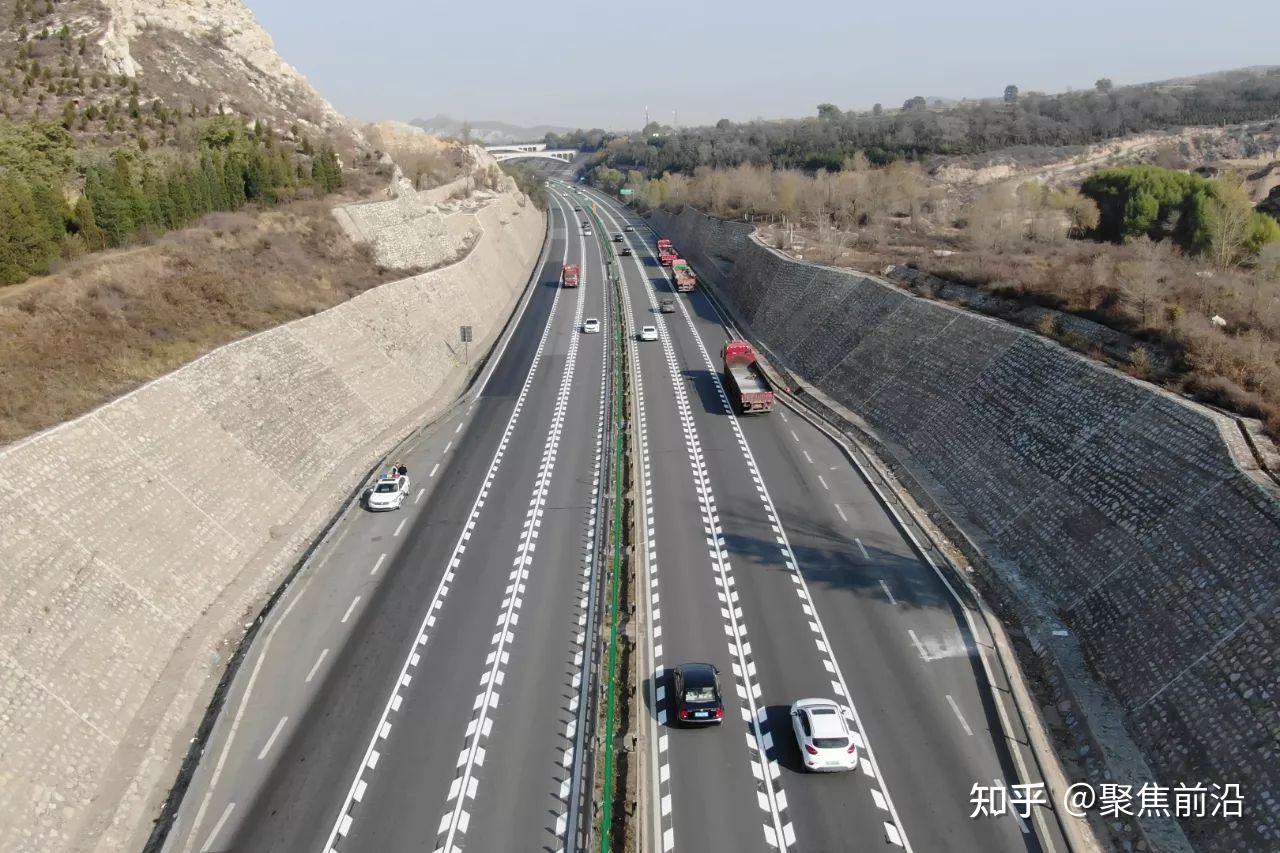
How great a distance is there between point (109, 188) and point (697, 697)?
40284mm

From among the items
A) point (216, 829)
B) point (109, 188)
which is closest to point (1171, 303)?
point (216, 829)

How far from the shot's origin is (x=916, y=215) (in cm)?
7731

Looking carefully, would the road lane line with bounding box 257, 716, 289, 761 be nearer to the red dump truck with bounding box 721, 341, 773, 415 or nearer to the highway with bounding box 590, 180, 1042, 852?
the highway with bounding box 590, 180, 1042, 852

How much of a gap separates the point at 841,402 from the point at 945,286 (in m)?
10.5

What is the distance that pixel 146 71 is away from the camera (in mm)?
69125

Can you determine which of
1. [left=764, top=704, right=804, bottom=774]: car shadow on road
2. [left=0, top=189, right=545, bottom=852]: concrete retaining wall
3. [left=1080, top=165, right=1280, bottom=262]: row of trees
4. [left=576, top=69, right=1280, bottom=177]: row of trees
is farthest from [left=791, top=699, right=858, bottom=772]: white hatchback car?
[left=576, top=69, right=1280, bottom=177]: row of trees

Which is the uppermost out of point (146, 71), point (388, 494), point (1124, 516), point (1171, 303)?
point (146, 71)

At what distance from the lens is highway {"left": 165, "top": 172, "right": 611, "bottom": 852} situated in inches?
636

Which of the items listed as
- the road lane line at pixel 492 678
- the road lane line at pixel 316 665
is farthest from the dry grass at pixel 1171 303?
the road lane line at pixel 316 665

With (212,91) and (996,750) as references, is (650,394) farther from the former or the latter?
(212,91)

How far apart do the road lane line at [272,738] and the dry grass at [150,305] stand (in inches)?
437

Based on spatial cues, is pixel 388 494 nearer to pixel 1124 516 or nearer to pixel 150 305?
pixel 150 305

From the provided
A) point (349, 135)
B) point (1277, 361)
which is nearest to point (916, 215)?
point (1277, 361)

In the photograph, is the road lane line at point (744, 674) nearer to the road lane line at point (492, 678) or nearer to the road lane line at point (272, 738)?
the road lane line at point (492, 678)
